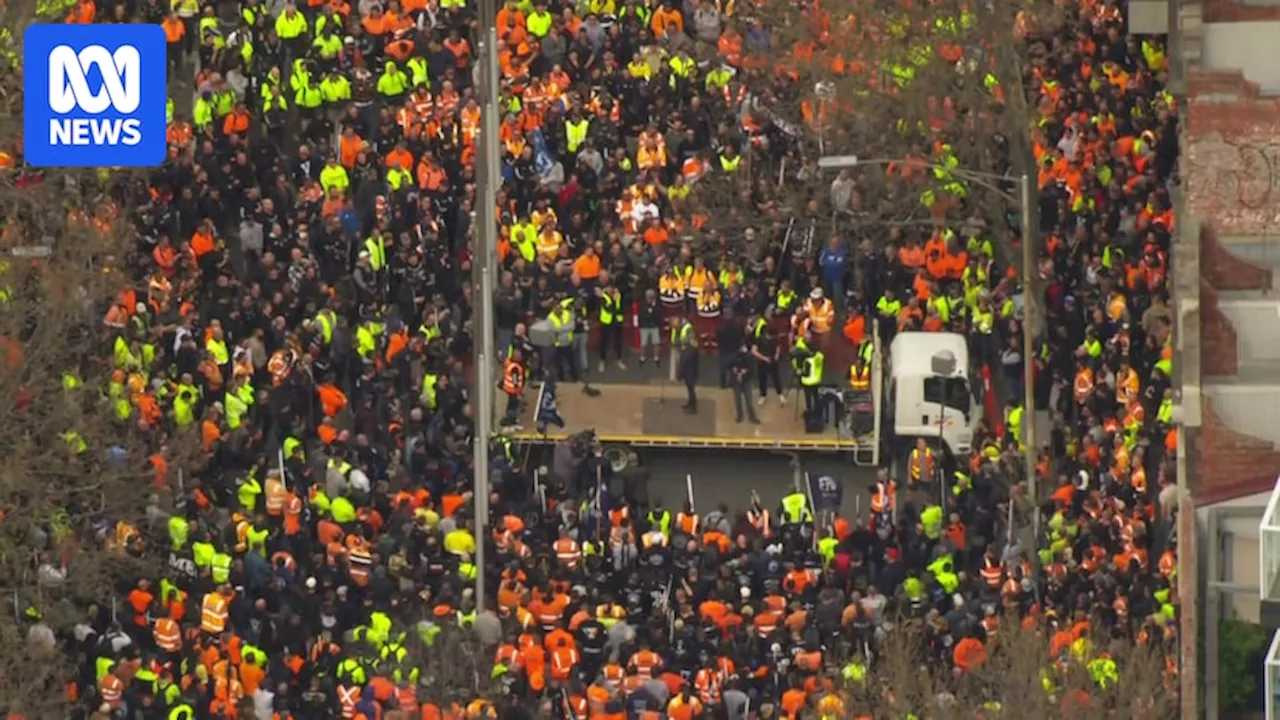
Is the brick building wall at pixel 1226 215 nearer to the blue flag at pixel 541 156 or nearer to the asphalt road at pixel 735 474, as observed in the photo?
the asphalt road at pixel 735 474

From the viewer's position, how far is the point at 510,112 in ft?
290

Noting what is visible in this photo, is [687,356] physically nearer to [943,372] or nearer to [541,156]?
[943,372]

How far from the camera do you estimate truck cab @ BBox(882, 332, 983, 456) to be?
83875mm

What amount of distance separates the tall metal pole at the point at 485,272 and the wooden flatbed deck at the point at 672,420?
3.55 m

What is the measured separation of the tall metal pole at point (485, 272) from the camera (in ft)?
258

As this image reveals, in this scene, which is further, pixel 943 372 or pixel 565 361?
pixel 565 361

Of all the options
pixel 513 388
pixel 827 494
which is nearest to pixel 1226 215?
pixel 827 494

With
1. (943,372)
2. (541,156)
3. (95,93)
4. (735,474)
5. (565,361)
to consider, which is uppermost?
(95,93)

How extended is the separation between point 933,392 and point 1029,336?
1.67 meters

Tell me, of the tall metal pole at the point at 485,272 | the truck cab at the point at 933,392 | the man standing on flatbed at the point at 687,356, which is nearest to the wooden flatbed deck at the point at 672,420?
the man standing on flatbed at the point at 687,356

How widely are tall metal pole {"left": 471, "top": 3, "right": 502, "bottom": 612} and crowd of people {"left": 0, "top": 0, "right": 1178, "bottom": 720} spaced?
1.35 feet

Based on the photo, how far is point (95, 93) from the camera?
74250 mm

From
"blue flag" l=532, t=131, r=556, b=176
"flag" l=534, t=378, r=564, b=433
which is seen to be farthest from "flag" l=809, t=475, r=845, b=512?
"blue flag" l=532, t=131, r=556, b=176

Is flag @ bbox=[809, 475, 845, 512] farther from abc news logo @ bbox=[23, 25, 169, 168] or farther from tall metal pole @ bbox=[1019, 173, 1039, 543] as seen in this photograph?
abc news logo @ bbox=[23, 25, 169, 168]
